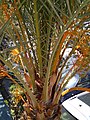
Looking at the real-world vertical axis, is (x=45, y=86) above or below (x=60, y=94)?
above

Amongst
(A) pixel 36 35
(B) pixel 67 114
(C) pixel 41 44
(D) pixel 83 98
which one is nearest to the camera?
(A) pixel 36 35

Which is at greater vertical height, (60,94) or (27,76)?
(27,76)

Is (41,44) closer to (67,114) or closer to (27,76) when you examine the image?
(27,76)

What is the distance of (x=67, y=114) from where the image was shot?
4668 millimetres

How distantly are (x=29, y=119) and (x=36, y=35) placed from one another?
53.7 inches

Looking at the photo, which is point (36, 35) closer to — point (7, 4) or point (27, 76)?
point (7, 4)

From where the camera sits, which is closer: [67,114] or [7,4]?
[7,4]

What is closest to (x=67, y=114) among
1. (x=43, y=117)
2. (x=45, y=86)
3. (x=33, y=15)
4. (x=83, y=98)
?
(x=83, y=98)

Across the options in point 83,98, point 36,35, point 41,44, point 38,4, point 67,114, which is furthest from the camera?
point 83,98

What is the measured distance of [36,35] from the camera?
10.8ft

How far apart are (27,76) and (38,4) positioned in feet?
3.98

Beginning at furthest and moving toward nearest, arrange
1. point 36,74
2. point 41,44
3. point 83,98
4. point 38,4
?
point 83,98 → point 36,74 → point 41,44 → point 38,4

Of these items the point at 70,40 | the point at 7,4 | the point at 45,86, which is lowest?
the point at 45,86

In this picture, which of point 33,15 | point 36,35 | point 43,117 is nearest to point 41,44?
point 36,35
